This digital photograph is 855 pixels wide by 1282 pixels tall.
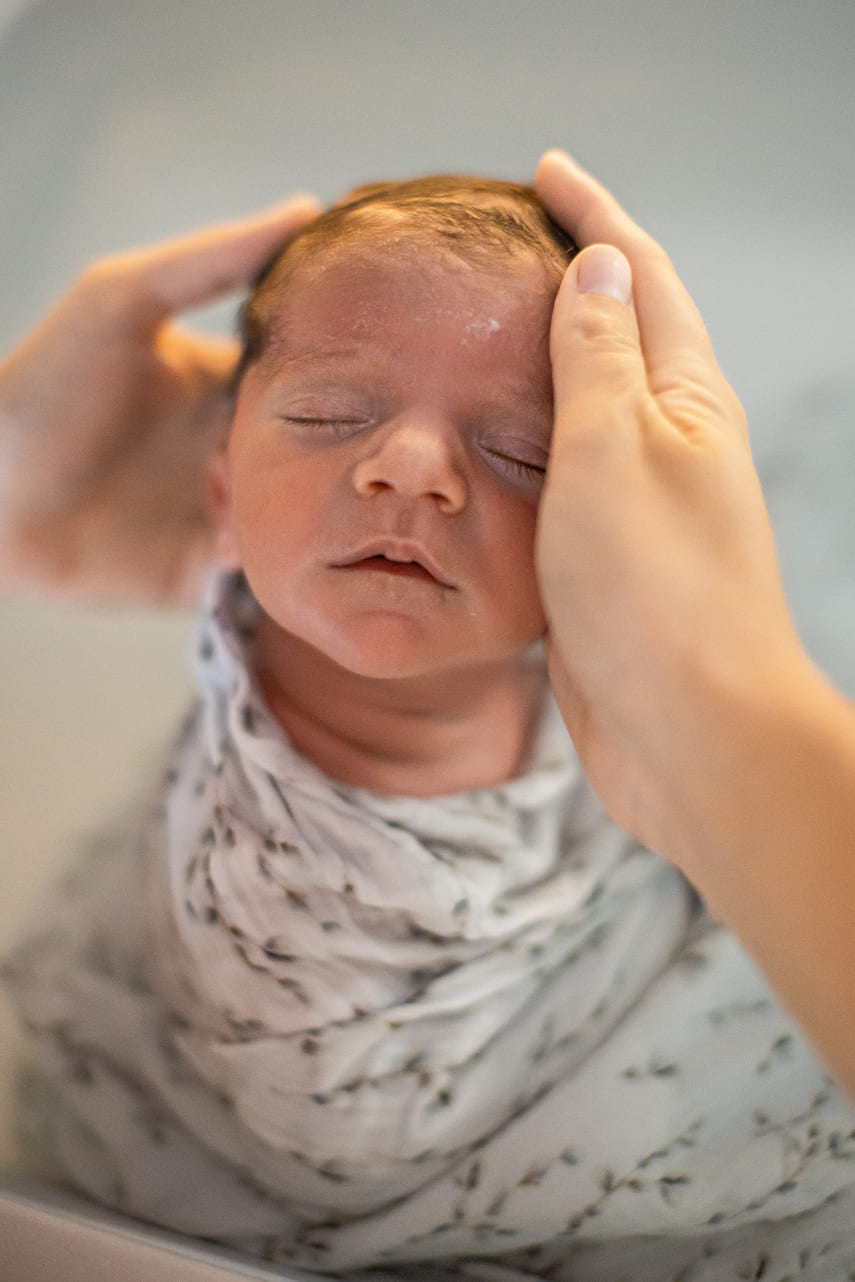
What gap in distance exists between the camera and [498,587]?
0.76 meters

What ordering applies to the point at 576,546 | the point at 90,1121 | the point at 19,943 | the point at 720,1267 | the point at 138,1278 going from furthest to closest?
the point at 19,943, the point at 90,1121, the point at 720,1267, the point at 138,1278, the point at 576,546

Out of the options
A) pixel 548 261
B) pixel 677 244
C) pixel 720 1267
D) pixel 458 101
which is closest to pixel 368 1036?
pixel 720 1267

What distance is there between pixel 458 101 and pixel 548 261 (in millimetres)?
930

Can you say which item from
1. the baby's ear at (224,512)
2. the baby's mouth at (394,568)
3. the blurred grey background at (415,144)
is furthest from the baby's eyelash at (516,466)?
the blurred grey background at (415,144)

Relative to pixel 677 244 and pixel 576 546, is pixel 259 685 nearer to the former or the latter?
pixel 576 546

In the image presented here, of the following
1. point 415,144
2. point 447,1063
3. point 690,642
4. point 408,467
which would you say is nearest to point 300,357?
point 408,467

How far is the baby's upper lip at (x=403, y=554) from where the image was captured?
731 mm

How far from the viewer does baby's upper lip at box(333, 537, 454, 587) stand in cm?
73

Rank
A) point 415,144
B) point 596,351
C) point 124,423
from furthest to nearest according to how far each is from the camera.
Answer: point 415,144 → point 124,423 → point 596,351

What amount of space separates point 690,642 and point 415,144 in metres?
1.29

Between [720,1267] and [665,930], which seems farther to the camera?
[665,930]

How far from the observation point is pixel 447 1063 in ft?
2.89

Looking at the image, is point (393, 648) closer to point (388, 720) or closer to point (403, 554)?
point (403, 554)

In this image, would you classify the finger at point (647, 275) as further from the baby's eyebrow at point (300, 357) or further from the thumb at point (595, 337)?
the baby's eyebrow at point (300, 357)
